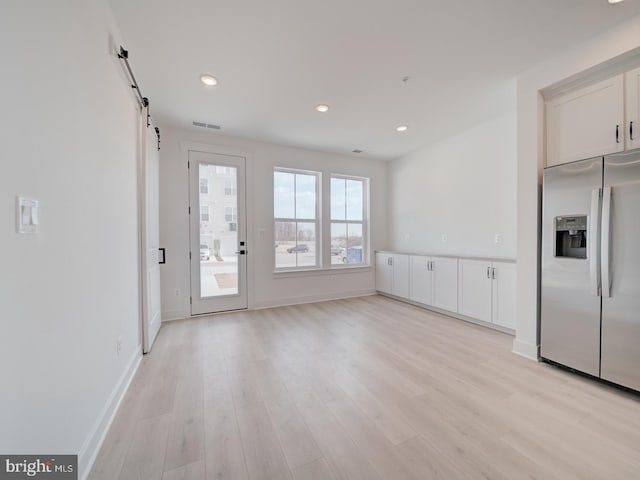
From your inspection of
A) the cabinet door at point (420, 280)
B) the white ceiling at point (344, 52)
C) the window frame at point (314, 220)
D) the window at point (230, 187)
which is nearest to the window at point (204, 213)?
the window at point (230, 187)

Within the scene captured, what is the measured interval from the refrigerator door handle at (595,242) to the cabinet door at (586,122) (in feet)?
1.34

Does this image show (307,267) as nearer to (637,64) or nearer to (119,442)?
(119,442)

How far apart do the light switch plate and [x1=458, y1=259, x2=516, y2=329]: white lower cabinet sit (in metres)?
3.97

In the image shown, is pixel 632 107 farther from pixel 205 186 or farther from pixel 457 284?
pixel 205 186

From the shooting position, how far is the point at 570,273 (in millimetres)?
2223

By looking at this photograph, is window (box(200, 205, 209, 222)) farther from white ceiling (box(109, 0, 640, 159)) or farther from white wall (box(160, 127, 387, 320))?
white ceiling (box(109, 0, 640, 159))

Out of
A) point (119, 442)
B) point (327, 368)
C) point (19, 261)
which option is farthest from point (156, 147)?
point (327, 368)

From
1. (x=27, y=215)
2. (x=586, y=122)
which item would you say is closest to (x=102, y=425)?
(x=27, y=215)

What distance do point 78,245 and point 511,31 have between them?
327cm

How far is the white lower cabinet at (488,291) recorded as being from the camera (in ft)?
10.3

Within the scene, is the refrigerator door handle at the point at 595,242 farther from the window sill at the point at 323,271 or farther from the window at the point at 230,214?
the window at the point at 230,214

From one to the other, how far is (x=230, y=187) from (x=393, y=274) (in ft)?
10.7

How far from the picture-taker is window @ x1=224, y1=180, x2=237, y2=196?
163 inches

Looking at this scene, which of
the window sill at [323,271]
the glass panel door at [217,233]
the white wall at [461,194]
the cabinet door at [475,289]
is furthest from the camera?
the window sill at [323,271]
